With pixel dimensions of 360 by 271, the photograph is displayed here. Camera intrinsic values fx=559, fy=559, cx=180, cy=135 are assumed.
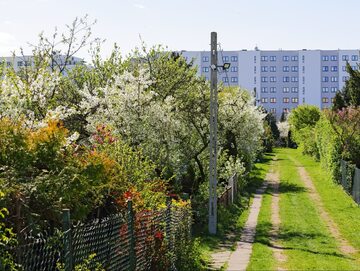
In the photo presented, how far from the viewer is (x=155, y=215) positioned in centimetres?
1033

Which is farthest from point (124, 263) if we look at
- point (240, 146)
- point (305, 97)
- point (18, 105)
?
point (305, 97)

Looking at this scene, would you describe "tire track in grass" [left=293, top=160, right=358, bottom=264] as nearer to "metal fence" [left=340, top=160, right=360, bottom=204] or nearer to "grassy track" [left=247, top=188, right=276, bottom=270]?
"metal fence" [left=340, top=160, right=360, bottom=204]

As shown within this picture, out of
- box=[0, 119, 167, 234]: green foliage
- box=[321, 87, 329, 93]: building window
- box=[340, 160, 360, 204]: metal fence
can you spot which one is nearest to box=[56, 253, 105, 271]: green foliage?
box=[0, 119, 167, 234]: green foliage

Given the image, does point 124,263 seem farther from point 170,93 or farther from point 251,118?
point 251,118

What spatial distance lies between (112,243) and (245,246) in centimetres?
1048

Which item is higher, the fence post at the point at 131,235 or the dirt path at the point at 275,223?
the fence post at the point at 131,235

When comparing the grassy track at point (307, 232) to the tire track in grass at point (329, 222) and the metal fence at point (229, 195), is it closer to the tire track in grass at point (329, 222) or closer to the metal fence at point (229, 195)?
the tire track in grass at point (329, 222)

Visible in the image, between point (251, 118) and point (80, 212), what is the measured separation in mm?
32077

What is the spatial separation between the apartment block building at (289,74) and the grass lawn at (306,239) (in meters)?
106

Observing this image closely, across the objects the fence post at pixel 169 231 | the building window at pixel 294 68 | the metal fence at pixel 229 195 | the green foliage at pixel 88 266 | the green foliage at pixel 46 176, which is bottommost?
the metal fence at pixel 229 195

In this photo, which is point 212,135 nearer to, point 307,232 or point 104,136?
point 307,232

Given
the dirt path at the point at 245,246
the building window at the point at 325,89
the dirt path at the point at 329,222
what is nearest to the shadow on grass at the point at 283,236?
the dirt path at the point at 245,246

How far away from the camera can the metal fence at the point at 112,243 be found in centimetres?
598

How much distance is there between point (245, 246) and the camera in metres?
17.8
